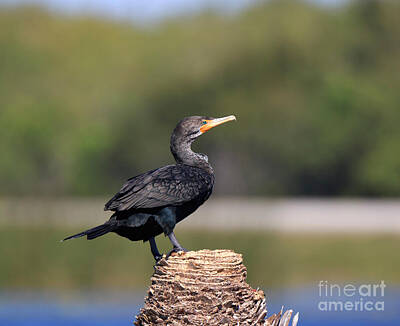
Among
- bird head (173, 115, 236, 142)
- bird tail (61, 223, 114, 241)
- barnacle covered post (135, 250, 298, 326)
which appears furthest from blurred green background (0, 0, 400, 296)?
barnacle covered post (135, 250, 298, 326)

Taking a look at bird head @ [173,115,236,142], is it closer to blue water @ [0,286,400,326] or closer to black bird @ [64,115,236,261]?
black bird @ [64,115,236,261]

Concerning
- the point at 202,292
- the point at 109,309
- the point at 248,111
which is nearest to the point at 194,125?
the point at 202,292

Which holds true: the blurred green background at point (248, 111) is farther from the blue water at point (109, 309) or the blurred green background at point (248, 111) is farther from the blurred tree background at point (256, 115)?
the blue water at point (109, 309)

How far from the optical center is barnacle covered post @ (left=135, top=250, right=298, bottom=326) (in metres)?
5.75

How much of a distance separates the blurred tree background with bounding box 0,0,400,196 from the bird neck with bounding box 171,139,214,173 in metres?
30.1

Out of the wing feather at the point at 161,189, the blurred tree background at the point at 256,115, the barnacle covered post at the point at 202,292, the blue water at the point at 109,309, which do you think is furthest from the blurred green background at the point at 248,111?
the barnacle covered post at the point at 202,292

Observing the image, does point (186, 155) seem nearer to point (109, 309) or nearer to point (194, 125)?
point (194, 125)

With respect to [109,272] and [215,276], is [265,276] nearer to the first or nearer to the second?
[109,272]

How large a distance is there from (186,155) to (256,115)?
33538mm

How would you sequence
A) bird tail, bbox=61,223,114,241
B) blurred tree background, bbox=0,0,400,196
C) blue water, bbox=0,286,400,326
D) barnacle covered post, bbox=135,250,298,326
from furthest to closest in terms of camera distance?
blurred tree background, bbox=0,0,400,196
blue water, bbox=0,286,400,326
bird tail, bbox=61,223,114,241
barnacle covered post, bbox=135,250,298,326

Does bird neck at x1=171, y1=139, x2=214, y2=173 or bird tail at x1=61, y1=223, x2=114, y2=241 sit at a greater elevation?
bird neck at x1=171, y1=139, x2=214, y2=173

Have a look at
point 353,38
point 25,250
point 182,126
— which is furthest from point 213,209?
point 182,126

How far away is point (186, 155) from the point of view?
274 inches

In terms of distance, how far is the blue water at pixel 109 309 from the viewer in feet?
46.4
